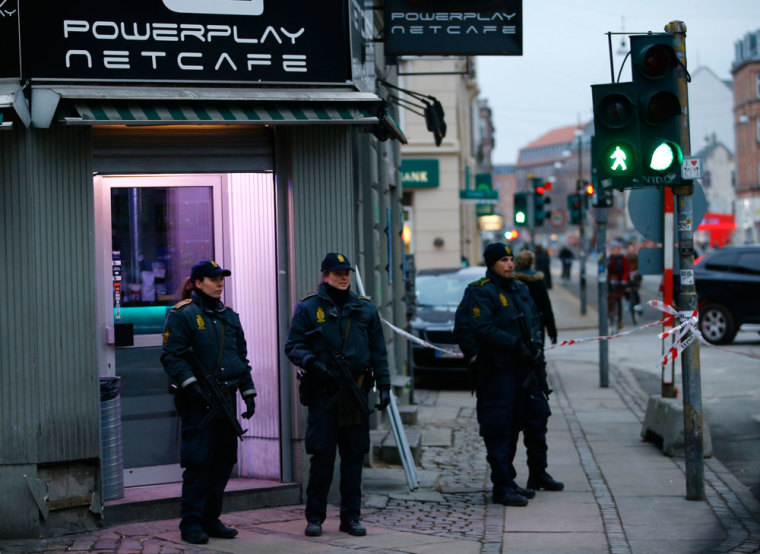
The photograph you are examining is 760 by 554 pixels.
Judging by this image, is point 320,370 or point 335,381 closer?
point 320,370

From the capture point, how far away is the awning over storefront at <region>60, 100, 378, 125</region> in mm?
7488

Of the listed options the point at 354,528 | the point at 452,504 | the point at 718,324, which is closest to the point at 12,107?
the point at 354,528

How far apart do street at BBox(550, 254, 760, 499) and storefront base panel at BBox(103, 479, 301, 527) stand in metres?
3.70

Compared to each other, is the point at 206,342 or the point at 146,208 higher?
the point at 146,208

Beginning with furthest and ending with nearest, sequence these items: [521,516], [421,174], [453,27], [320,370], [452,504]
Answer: [421,174]
[453,27]
[452,504]
[521,516]
[320,370]

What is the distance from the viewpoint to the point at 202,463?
7273 millimetres

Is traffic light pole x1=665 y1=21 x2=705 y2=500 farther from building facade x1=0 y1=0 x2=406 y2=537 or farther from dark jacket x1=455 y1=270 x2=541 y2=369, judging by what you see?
building facade x1=0 y1=0 x2=406 y2=537

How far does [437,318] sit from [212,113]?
9.45 m

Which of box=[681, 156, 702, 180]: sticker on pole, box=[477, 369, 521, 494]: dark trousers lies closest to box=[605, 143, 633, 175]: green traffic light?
box=[681, 156, 702, 180]: sticker on pole

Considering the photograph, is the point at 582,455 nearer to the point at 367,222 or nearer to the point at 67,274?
the point at 367,222

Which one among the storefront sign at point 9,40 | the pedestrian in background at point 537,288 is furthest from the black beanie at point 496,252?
the storefront sign at point 9,40

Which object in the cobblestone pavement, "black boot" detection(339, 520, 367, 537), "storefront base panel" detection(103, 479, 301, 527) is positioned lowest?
the cobblestone pavement

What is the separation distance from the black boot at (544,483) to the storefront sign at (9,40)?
487 centimetres

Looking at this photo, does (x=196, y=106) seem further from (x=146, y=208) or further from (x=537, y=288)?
(x=537, y=288)
